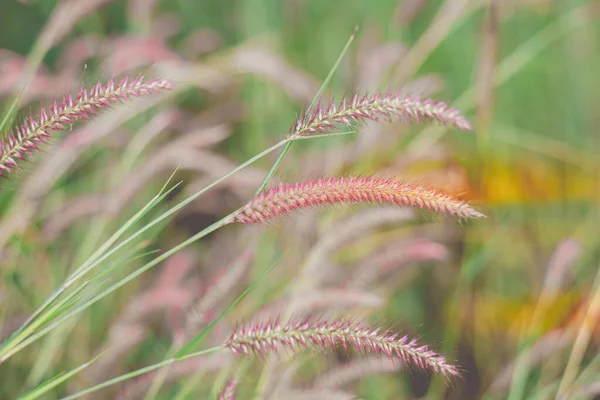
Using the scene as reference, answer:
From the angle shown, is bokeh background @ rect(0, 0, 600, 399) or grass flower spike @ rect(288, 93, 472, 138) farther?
bokeh background @ rect(0, 0, 600, 399)

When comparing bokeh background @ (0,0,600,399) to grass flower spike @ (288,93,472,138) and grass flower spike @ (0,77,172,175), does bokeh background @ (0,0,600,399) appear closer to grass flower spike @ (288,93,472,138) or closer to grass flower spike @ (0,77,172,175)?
grass flower spike @ (0,77,172,175)

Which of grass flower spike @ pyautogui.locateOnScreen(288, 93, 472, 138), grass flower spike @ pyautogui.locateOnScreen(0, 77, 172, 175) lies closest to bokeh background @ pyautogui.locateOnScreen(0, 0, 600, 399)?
grass flower spike @ pyautogui.locateOnScreen(0, 77, 172, 175)

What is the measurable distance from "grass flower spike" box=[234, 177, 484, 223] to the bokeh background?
1.31 ft

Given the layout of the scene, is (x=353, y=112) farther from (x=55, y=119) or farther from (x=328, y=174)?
(x=328, y=174)

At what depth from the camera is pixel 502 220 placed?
9.53ft

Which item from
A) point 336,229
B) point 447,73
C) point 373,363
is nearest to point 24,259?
point 336,229

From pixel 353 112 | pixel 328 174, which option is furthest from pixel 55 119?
pixel 328 174

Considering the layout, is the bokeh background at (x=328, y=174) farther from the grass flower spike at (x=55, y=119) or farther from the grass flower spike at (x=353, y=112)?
the grass flower spike at (x=353, y=112)

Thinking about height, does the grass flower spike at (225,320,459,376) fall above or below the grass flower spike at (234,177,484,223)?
below

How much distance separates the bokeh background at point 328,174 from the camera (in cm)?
211

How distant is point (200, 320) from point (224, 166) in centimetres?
74

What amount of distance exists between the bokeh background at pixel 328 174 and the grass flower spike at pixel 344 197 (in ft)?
1.31

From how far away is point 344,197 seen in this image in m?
1.04

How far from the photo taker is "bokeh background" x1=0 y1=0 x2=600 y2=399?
83.1 inches
